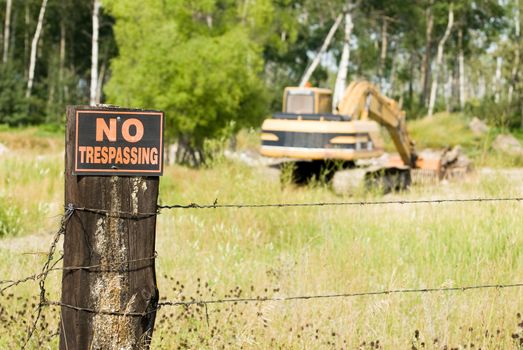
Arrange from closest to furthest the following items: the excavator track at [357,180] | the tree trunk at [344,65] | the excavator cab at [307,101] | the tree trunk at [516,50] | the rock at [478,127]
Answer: the excavator track at [357,180] < the excavator cab at [307,101] < the tree trunk at [344,65] < the rock at [478,127] < the tree trunk at [516,50]

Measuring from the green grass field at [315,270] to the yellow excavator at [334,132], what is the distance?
318cm

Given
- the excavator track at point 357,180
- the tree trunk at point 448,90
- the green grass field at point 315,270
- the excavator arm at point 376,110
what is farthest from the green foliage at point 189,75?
the tree trunk at point 448,90

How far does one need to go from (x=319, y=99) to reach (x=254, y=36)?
46.5 ft

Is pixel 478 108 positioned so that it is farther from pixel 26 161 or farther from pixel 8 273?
pixel 8 273

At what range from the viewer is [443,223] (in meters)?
7.85

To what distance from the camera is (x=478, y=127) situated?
35031 mm

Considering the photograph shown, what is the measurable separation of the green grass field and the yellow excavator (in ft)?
10.4

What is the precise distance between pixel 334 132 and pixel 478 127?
73.7ft

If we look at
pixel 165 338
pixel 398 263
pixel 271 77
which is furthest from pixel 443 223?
pixel 271 77

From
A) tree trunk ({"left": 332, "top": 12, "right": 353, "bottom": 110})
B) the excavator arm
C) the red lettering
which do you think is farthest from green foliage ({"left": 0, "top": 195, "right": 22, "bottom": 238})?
tree trunk ({"left": 332, "top": 12, "right": 353, "bottom": 110})

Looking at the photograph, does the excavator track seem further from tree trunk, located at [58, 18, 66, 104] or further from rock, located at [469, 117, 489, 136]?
tree trunk, located at [58, 18, 66, 104]

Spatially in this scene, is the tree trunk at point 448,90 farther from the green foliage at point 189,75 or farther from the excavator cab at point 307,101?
the excavator cab at point 307,101

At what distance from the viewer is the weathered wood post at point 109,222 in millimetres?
3307

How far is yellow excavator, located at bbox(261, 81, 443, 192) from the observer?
46.6 feet
